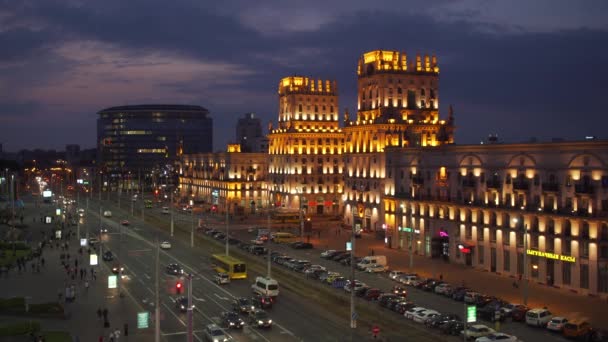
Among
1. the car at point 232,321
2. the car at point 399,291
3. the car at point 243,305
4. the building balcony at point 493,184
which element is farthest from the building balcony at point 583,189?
the car at point 232,321

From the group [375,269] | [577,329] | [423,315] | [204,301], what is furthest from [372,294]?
[577,329]

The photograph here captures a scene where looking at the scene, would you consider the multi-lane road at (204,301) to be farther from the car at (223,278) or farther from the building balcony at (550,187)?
the building balcony at (550,187)

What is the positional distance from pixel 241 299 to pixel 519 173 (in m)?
35.4

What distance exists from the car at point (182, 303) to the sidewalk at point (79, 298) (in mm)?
3473

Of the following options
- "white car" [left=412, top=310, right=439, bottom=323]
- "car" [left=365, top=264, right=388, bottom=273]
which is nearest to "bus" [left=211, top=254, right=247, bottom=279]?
"car" [left=365, top=264, right=388, bottom=273]

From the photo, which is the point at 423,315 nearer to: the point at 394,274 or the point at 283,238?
the point at 394,274

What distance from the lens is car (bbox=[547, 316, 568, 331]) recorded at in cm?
5394

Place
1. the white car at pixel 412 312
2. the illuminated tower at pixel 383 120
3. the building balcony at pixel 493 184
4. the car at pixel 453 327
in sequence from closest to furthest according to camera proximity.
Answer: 1. the car at pixel 453 327
2. the white car at pixel 412 312
3. the building balcony at pixel 493 184
4. the illuminated tower at pixel 383 120

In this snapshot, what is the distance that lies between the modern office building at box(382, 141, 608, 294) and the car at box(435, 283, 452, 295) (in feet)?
26.3

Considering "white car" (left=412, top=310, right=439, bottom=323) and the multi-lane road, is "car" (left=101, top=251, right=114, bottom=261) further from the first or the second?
"white car" (left=412, top=310, right=439, bottom=323)

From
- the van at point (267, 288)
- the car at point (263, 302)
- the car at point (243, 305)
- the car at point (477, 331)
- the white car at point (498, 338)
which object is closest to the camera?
the white car at point (498, 338)

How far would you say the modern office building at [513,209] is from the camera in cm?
6744

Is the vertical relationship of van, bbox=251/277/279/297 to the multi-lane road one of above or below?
above

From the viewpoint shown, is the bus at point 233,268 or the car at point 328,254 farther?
the car at point 328,254
